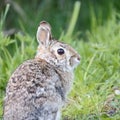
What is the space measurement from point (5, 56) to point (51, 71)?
1.55m

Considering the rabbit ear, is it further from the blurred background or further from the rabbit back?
the blurred background

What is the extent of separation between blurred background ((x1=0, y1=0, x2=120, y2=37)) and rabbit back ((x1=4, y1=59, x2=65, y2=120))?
14.4 ft

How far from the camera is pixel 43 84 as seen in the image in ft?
20.3

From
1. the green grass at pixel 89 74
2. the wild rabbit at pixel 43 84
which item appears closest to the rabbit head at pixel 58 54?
the wild rabbit at pixel 43 84

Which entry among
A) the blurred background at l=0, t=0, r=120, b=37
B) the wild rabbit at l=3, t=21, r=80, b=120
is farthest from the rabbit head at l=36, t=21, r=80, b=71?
the blurred background at l=0, t=0, r=120, b=37

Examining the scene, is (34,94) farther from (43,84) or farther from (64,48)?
(64,48)

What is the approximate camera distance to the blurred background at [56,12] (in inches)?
430

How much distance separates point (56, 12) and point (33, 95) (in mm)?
5472

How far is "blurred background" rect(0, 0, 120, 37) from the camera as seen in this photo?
10.9m

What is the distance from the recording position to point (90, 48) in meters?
8.16

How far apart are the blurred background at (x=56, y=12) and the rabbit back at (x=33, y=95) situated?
Result: 440cm

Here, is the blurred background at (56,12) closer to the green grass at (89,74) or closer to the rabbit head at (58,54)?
the green grass at (89,74)

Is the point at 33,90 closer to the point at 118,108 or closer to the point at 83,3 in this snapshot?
the point at 118,108

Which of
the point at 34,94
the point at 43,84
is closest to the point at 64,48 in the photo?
the point at 43,84
